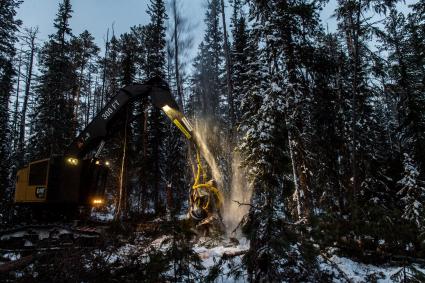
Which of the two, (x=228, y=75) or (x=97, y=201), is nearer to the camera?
(x=97, y=201)

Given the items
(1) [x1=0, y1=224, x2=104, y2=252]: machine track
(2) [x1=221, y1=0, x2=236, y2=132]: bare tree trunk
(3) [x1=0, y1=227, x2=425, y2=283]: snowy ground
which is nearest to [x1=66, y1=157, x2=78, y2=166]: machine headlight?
(1) [x1=0, y1=224, x2=104, y2=252]: machine track

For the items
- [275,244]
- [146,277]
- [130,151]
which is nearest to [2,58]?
[130,151]

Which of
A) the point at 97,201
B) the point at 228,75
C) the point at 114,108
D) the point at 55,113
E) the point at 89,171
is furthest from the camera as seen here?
the point at 55,113

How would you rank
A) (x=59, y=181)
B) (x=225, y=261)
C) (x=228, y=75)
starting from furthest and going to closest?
(x=228, y=75), (x=59, y=181), (x=225, y=261)

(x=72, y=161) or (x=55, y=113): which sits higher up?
(x=55, y=113)

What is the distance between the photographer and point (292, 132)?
47.8 feet

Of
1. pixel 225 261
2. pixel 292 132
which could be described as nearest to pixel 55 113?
pixel 292 132

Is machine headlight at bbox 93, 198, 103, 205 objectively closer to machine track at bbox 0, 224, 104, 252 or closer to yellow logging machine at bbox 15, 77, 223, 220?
yellow logging machine at bbox 15, 77, 223, 220

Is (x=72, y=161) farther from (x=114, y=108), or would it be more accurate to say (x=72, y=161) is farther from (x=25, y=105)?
(x=25, y=105)

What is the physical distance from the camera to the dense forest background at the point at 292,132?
4816 millimetres

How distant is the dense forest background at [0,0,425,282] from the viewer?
4816mm

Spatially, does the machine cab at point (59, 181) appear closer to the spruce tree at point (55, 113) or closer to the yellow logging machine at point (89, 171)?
the yellow logging machine at point (89, 171)

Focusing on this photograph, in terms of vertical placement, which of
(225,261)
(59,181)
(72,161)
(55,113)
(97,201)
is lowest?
(225,261)

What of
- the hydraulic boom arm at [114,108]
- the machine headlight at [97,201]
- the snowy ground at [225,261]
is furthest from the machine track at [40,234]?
the hydraulic boom arm at [114,108]
